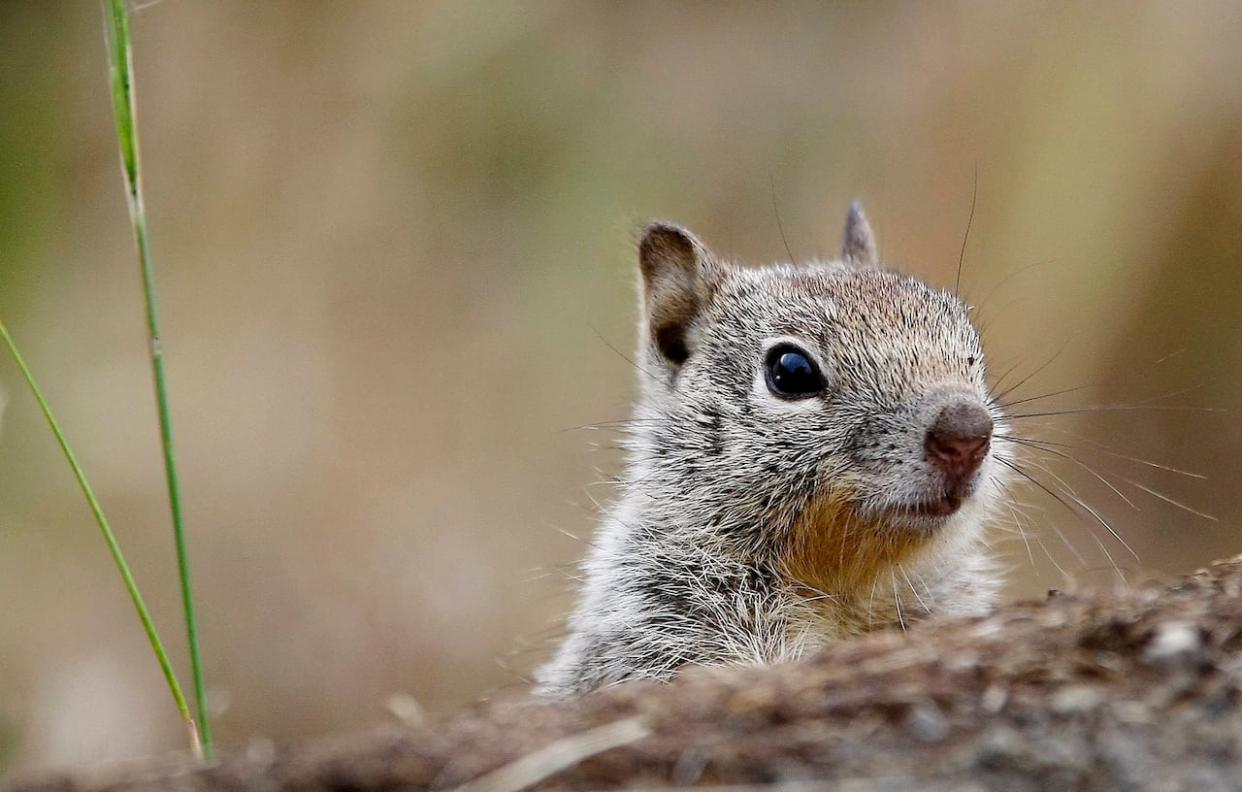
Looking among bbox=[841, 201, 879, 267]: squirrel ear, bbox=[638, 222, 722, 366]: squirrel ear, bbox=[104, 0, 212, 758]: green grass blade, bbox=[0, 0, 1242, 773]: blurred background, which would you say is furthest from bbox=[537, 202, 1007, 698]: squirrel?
bbox=[0, 0, 1242, 773]: blurred background

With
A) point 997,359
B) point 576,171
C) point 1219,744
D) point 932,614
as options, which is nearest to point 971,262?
point 997,359

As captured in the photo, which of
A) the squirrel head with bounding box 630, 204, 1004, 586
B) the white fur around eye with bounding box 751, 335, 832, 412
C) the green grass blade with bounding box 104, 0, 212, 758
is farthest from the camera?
the white fur around eye with bounding box 751, 335, 832, 412

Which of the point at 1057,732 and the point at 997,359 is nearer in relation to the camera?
the point at 1057,732

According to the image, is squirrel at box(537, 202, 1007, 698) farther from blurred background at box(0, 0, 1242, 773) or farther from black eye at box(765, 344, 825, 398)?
blurred background at box(0, 0, 1242, 773)

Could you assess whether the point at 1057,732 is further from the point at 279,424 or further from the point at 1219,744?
the point at 279,424

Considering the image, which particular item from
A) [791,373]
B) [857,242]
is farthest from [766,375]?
[857,242]

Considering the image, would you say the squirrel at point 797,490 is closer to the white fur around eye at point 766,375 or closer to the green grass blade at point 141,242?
the white fur around eye at point 766,375

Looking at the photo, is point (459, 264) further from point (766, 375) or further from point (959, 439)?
point (959, 439)
